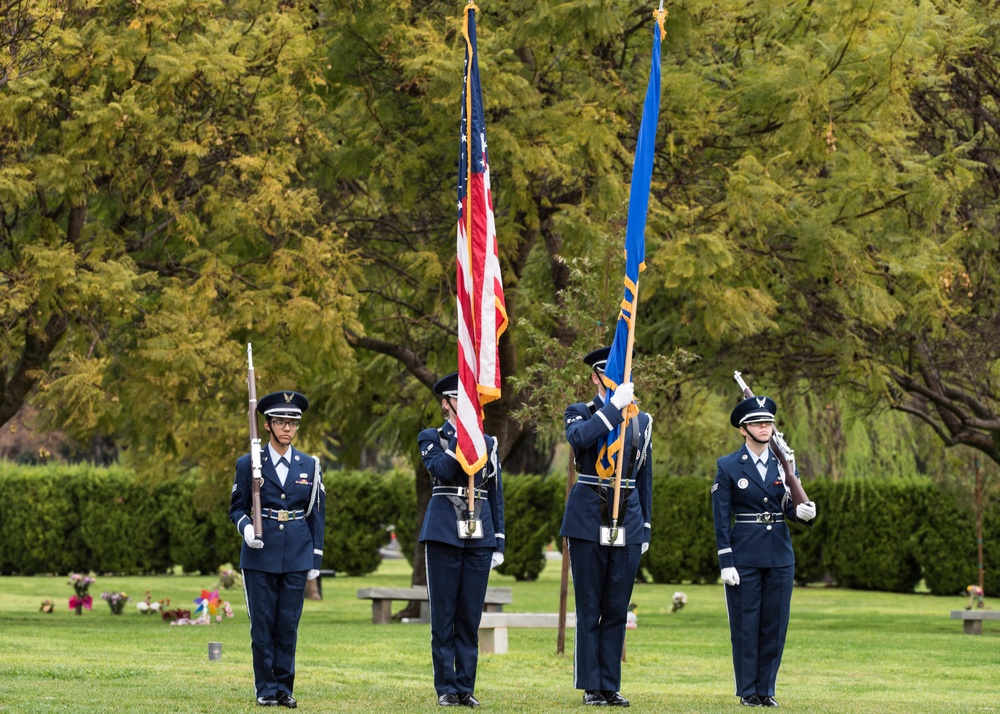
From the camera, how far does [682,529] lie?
33.2 m

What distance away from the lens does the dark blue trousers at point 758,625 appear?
973cm

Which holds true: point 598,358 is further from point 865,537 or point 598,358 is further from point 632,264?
point 865,537

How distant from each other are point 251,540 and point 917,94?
11.9 meters

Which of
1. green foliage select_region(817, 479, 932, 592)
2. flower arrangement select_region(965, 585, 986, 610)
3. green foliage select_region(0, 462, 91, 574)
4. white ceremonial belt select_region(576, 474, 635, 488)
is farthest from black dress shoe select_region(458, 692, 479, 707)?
green foliage select_region(0, 462, 91, 574)

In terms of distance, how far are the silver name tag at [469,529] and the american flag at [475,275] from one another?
1.93ft

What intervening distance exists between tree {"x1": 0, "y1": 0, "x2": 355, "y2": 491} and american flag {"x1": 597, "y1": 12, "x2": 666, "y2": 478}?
6.53 meters

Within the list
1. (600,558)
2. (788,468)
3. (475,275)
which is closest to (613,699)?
(600,558)

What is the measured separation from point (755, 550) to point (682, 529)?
23.6 m

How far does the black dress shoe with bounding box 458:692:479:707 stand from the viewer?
30.9 feet

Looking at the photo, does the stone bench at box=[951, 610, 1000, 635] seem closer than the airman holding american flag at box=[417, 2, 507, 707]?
No

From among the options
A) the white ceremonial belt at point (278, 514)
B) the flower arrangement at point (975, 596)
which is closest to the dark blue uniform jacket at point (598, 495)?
the white ceremonial belt at point (278, 514)

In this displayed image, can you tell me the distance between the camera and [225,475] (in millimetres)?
22438

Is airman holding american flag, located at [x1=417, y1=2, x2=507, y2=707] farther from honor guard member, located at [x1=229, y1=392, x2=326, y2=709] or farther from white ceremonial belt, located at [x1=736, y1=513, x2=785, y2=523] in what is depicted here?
white ceremonial belt, located at [x1=736, y1=513, x2=785, y2=523]

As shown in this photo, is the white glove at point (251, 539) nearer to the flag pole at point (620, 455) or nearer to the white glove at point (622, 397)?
the flag pole at point (620, 455)
